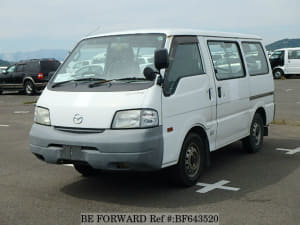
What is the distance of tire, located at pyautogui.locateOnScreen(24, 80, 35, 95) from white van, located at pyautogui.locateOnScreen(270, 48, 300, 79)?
1483cm

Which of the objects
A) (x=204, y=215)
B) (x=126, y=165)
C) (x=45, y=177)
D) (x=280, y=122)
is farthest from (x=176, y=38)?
(x=280, y=122)

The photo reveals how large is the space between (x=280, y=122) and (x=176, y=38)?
617 cm

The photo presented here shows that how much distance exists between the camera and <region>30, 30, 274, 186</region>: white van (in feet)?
15.8

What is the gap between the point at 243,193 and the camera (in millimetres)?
5320

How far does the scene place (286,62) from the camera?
27578mm

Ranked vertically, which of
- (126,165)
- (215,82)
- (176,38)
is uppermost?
(176,38)

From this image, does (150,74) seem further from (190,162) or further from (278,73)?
(278,73)

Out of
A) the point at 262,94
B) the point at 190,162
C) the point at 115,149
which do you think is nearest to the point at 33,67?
the point at 262,94

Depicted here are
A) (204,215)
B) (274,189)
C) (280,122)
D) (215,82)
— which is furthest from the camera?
(280,122)

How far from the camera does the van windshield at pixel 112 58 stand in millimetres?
5410

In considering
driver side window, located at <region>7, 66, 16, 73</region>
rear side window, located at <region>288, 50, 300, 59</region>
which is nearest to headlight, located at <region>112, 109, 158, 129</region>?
driver side window, located at <region>7, 66, 16, 73</region>

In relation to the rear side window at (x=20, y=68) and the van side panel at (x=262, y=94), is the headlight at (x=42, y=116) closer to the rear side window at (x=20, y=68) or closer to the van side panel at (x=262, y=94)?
the van side panel at (x=262, y=94)

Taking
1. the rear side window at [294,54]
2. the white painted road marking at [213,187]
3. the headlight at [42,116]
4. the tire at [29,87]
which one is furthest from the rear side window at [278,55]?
Result: the headlight at [42,116]

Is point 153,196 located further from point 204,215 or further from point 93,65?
point 93,65
